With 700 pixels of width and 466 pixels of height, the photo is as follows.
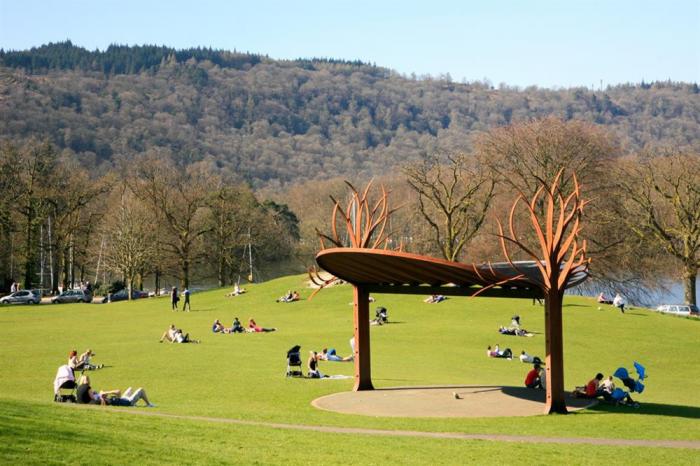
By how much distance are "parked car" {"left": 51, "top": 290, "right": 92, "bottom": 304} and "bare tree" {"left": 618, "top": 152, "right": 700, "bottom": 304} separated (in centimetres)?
4448

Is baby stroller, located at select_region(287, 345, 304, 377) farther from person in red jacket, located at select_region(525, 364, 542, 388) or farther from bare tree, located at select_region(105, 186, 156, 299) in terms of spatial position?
bare tree, located at select_region(105, 186, 156, 299)

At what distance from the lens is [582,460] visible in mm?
16844

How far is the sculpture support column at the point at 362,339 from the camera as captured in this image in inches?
1108

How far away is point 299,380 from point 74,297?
4809 centimetres

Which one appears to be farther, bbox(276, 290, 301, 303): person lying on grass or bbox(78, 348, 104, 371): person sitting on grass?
bbox(276, 290, 301, 303): person lying on grass

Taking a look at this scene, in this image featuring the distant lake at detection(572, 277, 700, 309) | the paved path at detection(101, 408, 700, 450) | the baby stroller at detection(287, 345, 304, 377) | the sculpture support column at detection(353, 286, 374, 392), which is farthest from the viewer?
the distant lake at detection(572, 277, 700, 309)

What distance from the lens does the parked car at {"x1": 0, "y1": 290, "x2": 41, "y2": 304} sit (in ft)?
228

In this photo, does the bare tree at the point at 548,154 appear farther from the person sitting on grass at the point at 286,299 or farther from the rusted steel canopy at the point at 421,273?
the rusted steel canopy at the point at 421,273

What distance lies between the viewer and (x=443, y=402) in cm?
2523

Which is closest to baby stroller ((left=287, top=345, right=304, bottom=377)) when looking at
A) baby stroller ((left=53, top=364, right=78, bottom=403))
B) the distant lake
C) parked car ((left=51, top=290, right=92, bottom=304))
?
baby stroller ((left=53, top=364, right=78, bottom=403))

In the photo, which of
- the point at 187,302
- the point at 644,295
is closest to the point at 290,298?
the point at 187,302

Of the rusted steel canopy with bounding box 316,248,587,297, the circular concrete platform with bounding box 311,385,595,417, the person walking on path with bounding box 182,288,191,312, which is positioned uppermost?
the rusted steel canopy with bounding box 316,248,587,297

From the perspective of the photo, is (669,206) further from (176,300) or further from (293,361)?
(293,361)

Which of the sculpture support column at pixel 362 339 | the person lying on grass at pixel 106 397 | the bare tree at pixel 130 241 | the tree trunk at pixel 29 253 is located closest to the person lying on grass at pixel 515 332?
the sculpture support column at pixel 362 339
